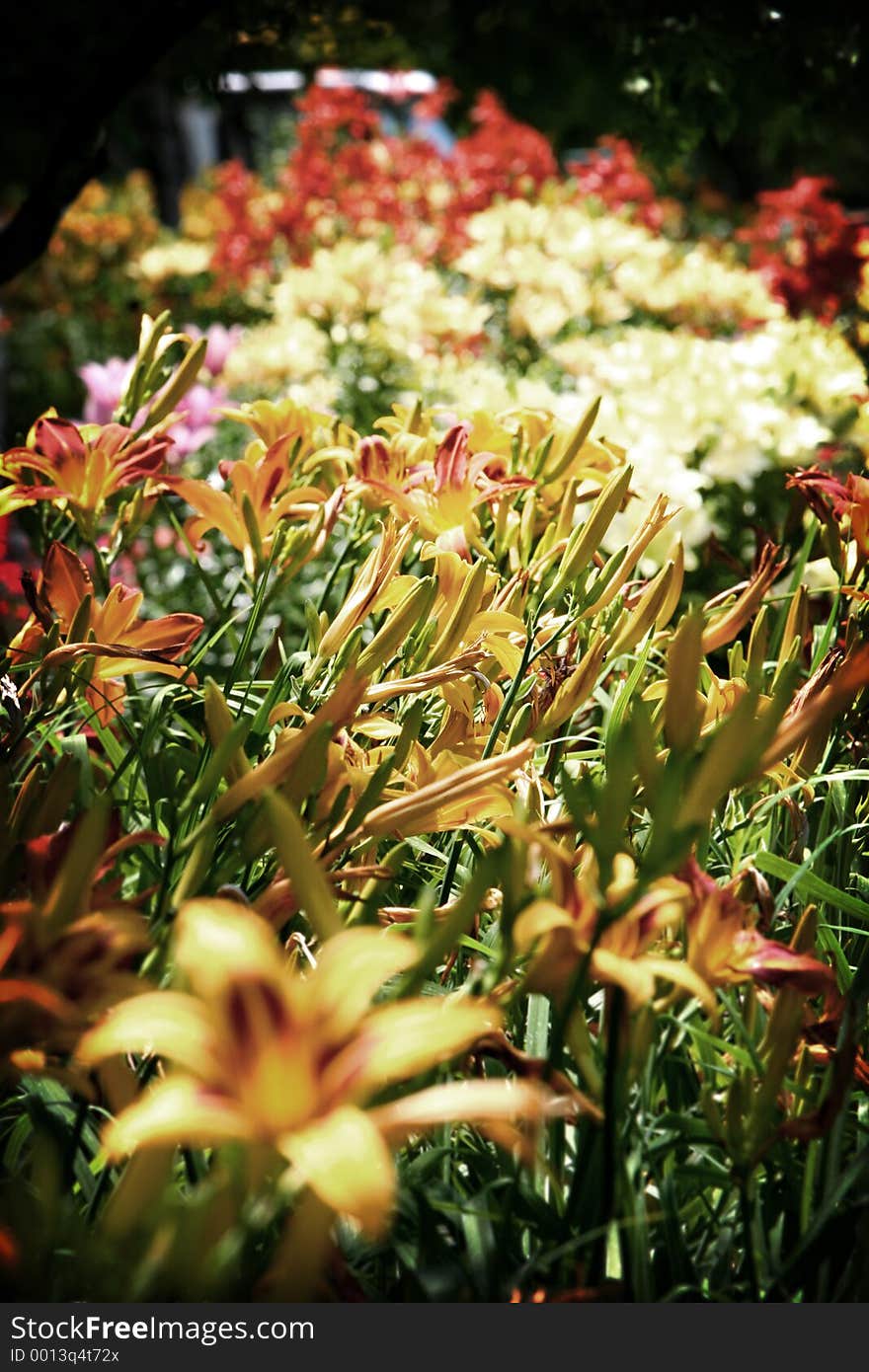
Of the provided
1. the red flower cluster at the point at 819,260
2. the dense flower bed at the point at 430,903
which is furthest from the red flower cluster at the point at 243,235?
the dense flower bed at the point at 430,903

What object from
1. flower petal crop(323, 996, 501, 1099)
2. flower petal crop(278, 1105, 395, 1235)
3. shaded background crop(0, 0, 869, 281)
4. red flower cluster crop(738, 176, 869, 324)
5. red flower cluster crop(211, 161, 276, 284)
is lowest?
red flower cluster crop(211, 161, 276, 284)

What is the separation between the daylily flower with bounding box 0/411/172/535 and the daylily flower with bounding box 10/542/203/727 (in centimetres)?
13

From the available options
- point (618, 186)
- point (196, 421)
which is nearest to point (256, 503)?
point (196, 421)

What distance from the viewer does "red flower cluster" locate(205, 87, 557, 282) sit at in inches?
237

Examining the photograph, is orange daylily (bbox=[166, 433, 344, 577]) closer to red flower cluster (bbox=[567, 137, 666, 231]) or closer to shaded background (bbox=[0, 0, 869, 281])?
shaded background (bbox=[0, 0, 869, 281])

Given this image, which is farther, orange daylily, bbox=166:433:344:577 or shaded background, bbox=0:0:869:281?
shaded background, bbox=0:0:869:281

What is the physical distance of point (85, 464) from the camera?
1.05 metres

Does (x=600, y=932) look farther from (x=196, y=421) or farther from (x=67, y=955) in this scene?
(x=196, y=421)

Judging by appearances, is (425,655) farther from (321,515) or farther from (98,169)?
(98,169)

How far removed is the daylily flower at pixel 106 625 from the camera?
86cm

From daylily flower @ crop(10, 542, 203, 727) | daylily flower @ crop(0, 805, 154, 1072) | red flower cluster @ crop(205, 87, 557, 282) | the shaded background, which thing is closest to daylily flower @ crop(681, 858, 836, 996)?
daylily flower @ crop(0, 805, 154, 1072)

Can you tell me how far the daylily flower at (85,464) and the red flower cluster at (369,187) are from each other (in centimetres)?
480

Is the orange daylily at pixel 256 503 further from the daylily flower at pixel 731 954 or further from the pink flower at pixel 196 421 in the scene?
the pink flower at pixel 196 421

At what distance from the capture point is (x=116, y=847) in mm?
624
